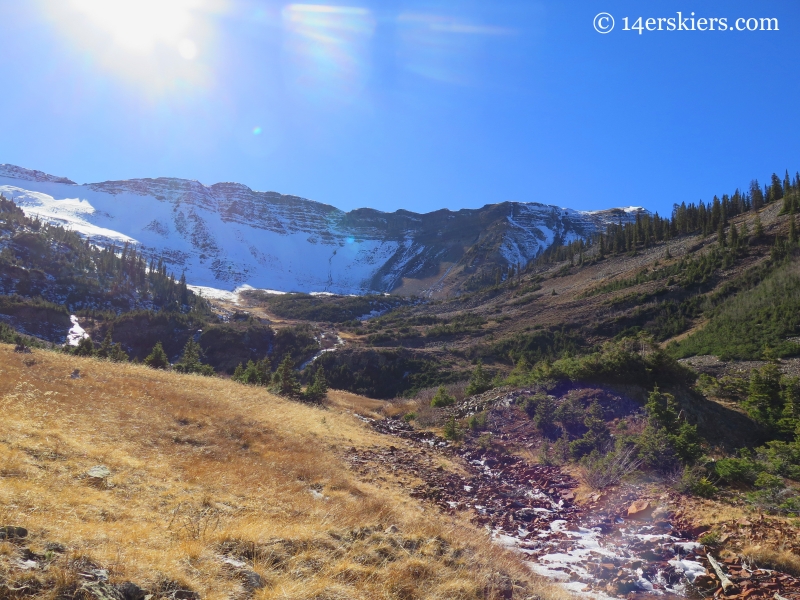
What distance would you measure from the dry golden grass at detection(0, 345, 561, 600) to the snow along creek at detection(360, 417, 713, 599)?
36.1 inches

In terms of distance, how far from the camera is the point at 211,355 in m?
54.8

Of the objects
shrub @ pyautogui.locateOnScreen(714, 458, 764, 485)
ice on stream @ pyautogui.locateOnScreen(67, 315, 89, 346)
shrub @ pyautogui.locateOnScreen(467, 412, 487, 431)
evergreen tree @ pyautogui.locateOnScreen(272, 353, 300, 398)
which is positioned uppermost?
shrub @ pyautogui.locateOnScreen(714, 458, 764, 485)

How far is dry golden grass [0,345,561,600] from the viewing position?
4.55 meters

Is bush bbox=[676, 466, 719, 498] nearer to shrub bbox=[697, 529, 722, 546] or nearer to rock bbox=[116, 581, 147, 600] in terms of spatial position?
shrub bbox=[697, 529, 722, 546]

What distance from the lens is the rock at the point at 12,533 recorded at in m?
4.14

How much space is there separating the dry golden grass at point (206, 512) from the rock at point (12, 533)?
0.11 meters

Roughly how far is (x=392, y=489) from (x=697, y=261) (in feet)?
178

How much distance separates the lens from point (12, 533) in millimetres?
4227

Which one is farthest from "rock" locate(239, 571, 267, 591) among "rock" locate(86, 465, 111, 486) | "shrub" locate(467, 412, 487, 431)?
"shrub" locate(467, 412, 487, 431)

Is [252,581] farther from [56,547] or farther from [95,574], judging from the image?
[56,547]

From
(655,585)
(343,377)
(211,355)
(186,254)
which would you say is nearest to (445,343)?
(343,377)

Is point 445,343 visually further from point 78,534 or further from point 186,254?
point 186,254

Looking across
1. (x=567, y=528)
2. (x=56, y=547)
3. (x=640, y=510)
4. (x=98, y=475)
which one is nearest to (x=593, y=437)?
(x=640, y=510)

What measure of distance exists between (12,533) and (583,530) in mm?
8999
